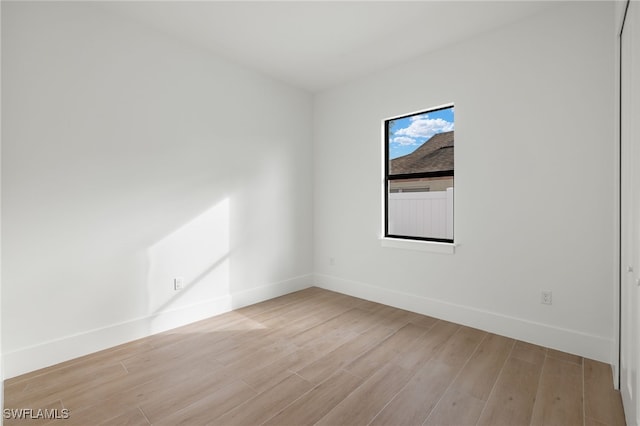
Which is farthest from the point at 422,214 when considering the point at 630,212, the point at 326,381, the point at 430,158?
the point at 326,381

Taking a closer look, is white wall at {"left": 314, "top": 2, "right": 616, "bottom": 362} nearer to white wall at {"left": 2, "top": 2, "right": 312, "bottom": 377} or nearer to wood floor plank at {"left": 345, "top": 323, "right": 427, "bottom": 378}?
wood floor plank at {"left": 345, "top": 323, "right": 427, "bottom": 378}

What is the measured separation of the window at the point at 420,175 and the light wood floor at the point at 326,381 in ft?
3.57

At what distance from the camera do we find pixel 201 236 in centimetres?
316

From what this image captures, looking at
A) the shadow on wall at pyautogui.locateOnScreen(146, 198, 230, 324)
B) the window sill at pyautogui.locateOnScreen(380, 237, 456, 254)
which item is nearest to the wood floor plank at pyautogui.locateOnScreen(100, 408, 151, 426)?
the shadow on wall at pyautogui.locateOnScreen(146, 198, 230, 324)

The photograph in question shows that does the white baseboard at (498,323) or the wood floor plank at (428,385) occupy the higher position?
the white baseboard at (498,323)

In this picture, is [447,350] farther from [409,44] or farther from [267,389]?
[409,44]

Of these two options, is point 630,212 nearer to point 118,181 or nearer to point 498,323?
point 498,323

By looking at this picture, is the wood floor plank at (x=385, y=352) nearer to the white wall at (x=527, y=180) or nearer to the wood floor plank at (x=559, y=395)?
the white wall at (x=527, y=180)

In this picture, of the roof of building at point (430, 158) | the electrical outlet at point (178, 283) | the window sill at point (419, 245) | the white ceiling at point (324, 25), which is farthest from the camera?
the roof of building at point (430, 158)

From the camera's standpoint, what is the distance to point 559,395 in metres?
1.90

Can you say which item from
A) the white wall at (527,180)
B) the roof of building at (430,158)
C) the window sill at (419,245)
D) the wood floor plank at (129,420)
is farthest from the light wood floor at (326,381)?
the roof of building at (430,158)

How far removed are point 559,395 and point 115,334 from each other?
3246 millimetres

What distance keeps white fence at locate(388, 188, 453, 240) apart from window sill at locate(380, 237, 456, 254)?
167mm

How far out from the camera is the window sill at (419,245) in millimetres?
3086
